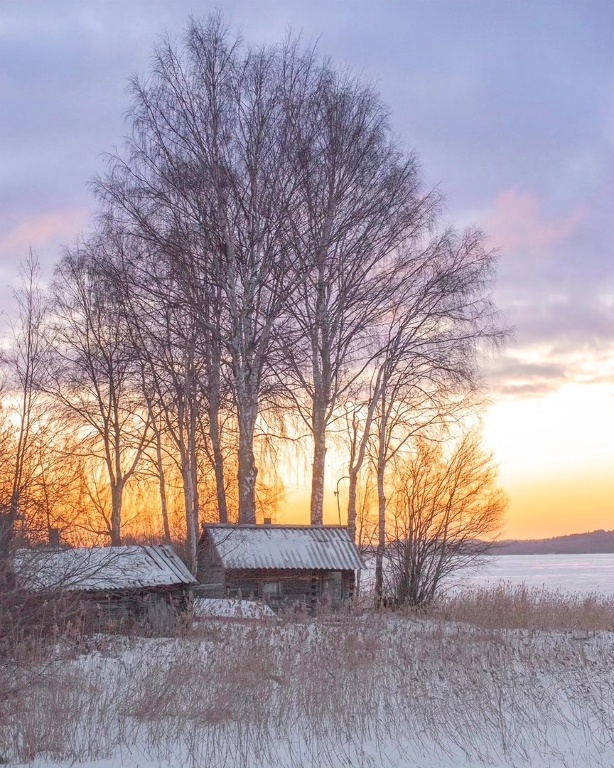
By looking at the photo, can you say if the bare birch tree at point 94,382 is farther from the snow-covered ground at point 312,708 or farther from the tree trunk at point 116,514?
the snow-covered ground at point 312,708

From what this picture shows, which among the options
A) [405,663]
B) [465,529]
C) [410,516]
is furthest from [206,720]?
[465,529]

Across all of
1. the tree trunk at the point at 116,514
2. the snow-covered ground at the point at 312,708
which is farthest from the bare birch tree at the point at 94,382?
the snow-covered ground at the point at 312,708

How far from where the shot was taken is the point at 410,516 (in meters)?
18.8

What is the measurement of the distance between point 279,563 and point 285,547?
0.57 meters

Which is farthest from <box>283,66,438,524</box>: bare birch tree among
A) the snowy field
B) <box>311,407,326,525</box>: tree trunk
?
the snowy field

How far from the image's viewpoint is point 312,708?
8477 millimetres

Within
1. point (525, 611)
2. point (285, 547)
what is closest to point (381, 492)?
point (285, 547)

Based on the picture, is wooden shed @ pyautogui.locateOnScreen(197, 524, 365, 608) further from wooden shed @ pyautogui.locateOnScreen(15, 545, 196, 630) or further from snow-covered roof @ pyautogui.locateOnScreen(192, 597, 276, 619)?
snow-covered roof @ pyautogui.locateOnScreen(192, 597, 276, 619)

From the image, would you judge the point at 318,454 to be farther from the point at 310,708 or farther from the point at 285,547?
the point at 310,708

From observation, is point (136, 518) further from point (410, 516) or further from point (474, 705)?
point (474, 705)

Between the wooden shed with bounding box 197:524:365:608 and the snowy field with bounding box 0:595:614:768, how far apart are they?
8392mm

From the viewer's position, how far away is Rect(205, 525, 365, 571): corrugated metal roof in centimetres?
1909

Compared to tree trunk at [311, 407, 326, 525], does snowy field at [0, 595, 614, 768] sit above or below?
below

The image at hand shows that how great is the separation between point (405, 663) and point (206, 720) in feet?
7.89
